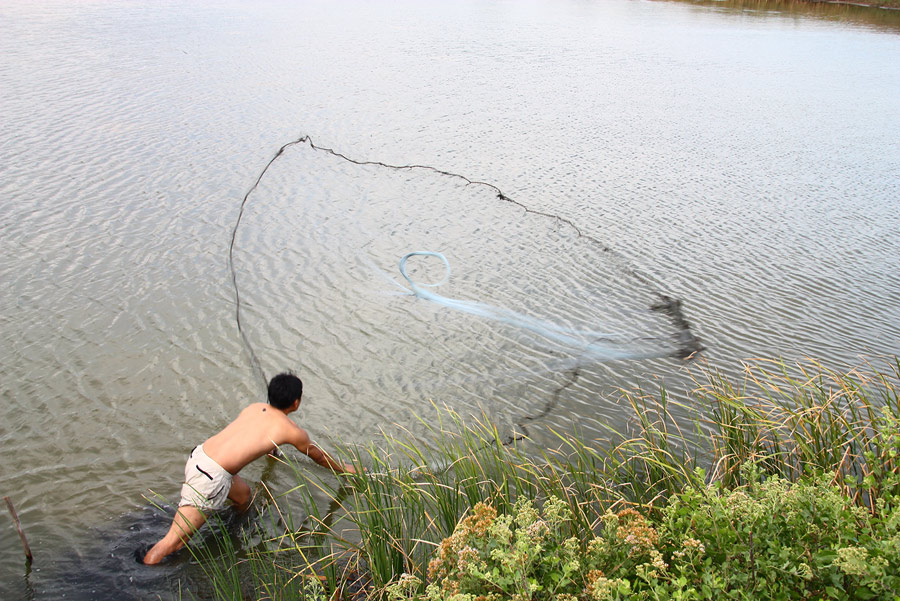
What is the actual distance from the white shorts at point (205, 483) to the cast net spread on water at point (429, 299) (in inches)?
66.4

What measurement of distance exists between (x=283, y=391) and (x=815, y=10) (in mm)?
46281

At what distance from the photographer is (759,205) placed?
11750mm

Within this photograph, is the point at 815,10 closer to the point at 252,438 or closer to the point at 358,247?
the point at 358,247

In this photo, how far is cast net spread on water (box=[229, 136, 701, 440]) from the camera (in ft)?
21.7

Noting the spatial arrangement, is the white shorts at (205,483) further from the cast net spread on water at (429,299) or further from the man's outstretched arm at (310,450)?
the cast net spread on water at (429,299)

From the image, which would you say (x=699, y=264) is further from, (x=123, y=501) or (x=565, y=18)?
(x=565, y=18)

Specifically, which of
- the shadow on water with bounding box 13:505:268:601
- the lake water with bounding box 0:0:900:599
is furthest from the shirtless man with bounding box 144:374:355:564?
the lake water with bounding box 0:0:900:599

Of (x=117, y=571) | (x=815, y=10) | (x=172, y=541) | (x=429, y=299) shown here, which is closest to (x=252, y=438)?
(x=172, y=541)

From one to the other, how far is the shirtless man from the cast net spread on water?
1407 mm

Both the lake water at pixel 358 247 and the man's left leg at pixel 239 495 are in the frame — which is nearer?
the man's left leg at pixel 239 495

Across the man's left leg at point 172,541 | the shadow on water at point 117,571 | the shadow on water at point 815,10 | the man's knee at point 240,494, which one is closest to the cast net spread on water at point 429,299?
the man's knee at point 240,494

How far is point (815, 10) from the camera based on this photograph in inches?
1575

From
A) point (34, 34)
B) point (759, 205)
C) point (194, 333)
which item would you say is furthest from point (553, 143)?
point (34, 34)

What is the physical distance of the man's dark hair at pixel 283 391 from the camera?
4.59m
